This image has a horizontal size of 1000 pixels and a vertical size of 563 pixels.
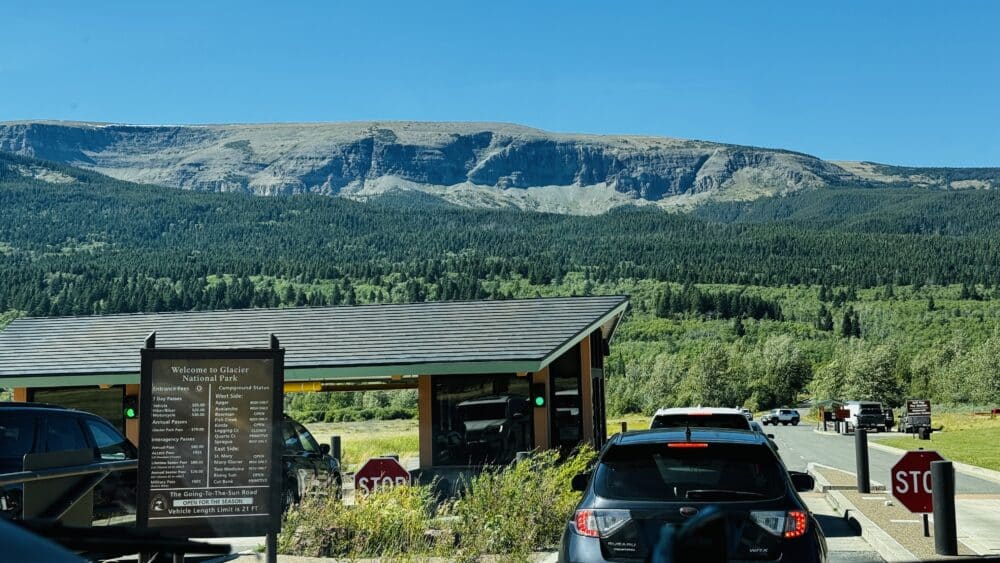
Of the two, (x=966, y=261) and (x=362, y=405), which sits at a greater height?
(x=966, y=261)

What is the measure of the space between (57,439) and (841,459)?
26.0 m

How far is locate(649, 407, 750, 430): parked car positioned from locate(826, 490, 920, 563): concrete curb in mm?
1949

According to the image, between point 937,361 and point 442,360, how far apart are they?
3512 inches

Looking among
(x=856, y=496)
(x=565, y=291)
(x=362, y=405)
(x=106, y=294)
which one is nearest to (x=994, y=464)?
(x=856, y=496)

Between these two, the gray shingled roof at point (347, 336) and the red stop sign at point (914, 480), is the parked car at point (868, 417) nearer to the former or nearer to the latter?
the gray shingled roof at point (347, 336)

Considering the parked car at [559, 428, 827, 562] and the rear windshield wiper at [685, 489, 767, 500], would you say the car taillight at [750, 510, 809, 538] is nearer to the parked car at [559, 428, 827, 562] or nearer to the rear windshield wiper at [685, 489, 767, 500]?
the parked car at [559, 428, 827, 562]

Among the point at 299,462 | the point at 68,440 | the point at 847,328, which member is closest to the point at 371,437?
the point at 299,462

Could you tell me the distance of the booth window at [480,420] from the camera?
23.3 metres

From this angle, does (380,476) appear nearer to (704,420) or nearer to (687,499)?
(704,420)

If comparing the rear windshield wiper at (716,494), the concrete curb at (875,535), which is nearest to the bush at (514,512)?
the concrete curb at (875,535)

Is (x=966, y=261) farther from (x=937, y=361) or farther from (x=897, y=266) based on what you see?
(x=937, y=361)

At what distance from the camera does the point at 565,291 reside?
151m

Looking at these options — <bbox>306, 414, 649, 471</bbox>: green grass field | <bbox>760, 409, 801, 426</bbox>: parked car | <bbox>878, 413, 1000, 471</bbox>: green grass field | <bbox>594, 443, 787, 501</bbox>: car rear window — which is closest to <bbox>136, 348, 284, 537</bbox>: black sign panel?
<bbox>594, 443, 787, 501</bbox>: car rear window

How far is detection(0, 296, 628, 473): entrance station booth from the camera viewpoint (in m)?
22.8
